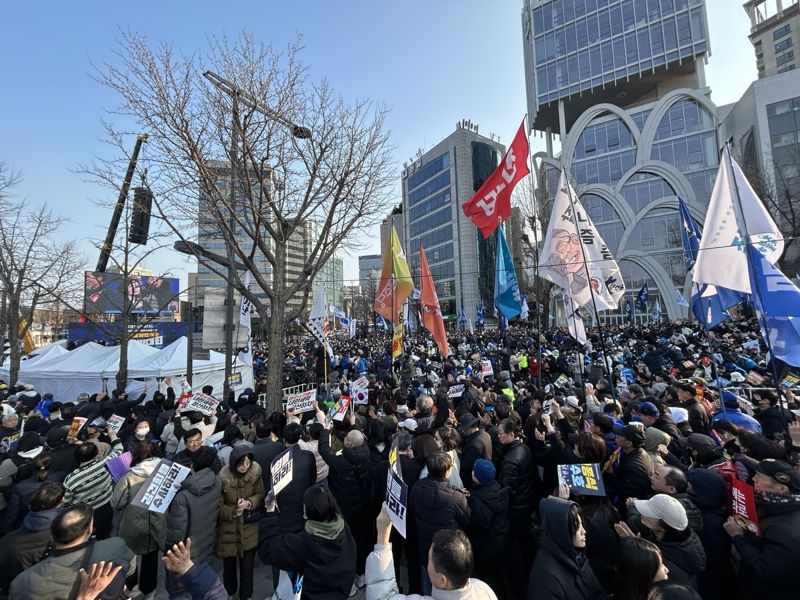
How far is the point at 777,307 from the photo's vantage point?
207 inches

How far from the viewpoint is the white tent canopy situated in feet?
41.3

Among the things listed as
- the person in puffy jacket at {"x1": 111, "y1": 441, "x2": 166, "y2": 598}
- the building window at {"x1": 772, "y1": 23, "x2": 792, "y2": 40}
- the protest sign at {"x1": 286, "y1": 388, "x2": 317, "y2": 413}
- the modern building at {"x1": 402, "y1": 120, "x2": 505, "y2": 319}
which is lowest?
the person in puffy jacket at {"x1": 111, "y1": 441, "x2": 166, "y2": 598}

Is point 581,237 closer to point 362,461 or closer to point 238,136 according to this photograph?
point 362,461

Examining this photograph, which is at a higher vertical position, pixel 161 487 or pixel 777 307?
pixel 777 307

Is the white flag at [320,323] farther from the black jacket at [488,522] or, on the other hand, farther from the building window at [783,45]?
the building window at [783,45]

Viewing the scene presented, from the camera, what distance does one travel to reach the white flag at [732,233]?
582 centimetres

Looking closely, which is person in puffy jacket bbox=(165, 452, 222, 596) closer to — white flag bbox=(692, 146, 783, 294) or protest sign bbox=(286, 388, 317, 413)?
protest sign bbox=(286, 388, 317, 413)

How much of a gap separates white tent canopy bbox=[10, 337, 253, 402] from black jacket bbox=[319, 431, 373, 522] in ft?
30.3

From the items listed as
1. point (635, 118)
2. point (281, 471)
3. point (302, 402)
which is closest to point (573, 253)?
point (302, 402)

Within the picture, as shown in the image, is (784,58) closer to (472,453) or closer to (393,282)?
(393,282)

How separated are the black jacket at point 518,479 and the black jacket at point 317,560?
185 cm

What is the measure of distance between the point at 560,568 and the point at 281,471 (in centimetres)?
217

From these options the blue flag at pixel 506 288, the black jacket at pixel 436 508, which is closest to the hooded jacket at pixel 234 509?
the black jacket at pixel 436 508

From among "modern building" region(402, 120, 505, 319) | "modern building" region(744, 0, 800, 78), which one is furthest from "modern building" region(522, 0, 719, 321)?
"modern building" region(744, 0, 800, 78)
